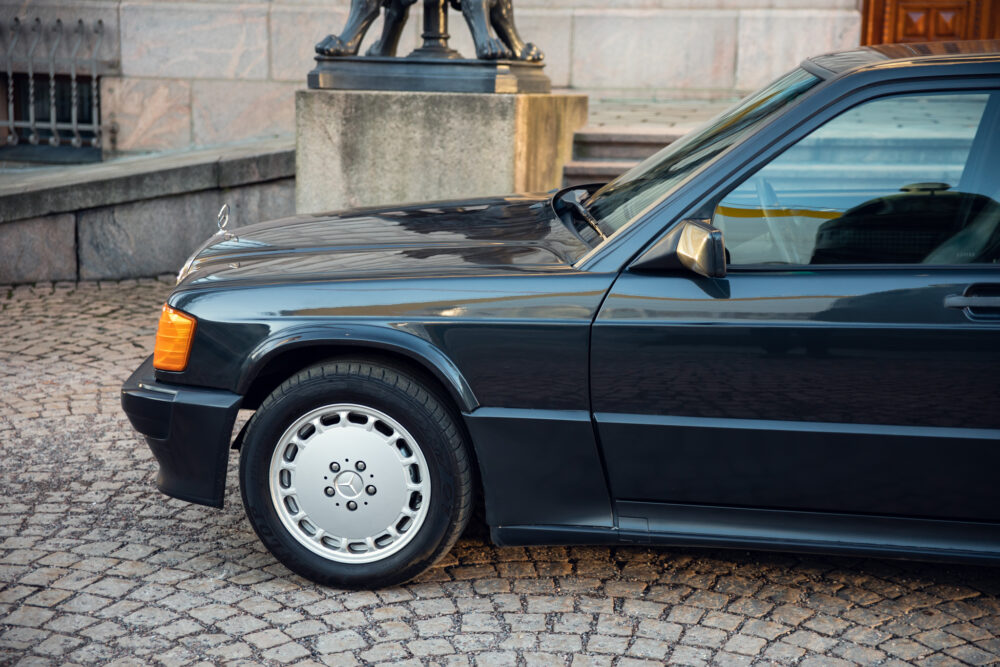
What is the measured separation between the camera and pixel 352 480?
3508 mm

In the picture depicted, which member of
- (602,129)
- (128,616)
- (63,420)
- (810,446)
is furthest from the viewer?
(602,129)

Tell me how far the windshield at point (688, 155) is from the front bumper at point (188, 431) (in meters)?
1.37

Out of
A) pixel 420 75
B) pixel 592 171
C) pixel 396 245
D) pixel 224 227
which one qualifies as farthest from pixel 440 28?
pixel 396 245

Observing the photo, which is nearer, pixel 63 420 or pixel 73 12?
pixel 63 420

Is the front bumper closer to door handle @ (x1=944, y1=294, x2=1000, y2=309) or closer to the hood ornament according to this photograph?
the hood ornament

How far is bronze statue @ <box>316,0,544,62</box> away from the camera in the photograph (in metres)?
7.58

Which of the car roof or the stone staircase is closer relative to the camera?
the car roof

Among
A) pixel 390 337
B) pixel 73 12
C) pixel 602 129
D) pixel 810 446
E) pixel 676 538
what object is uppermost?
pixel 73 12

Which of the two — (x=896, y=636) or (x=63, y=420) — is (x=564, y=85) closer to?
(x=63, y=420)

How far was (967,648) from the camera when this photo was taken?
3264 millimetres

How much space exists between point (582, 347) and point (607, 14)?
8.33 m

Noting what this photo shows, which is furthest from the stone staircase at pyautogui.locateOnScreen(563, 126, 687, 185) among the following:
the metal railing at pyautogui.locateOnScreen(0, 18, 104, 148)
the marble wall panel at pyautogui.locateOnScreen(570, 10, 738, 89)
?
the metal railing at pyautogui.locateOnScreen(0, 18, 104, 148)

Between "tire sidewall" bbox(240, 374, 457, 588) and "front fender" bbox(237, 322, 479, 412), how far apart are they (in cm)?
11

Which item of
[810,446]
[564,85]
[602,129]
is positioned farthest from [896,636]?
[564,85]
